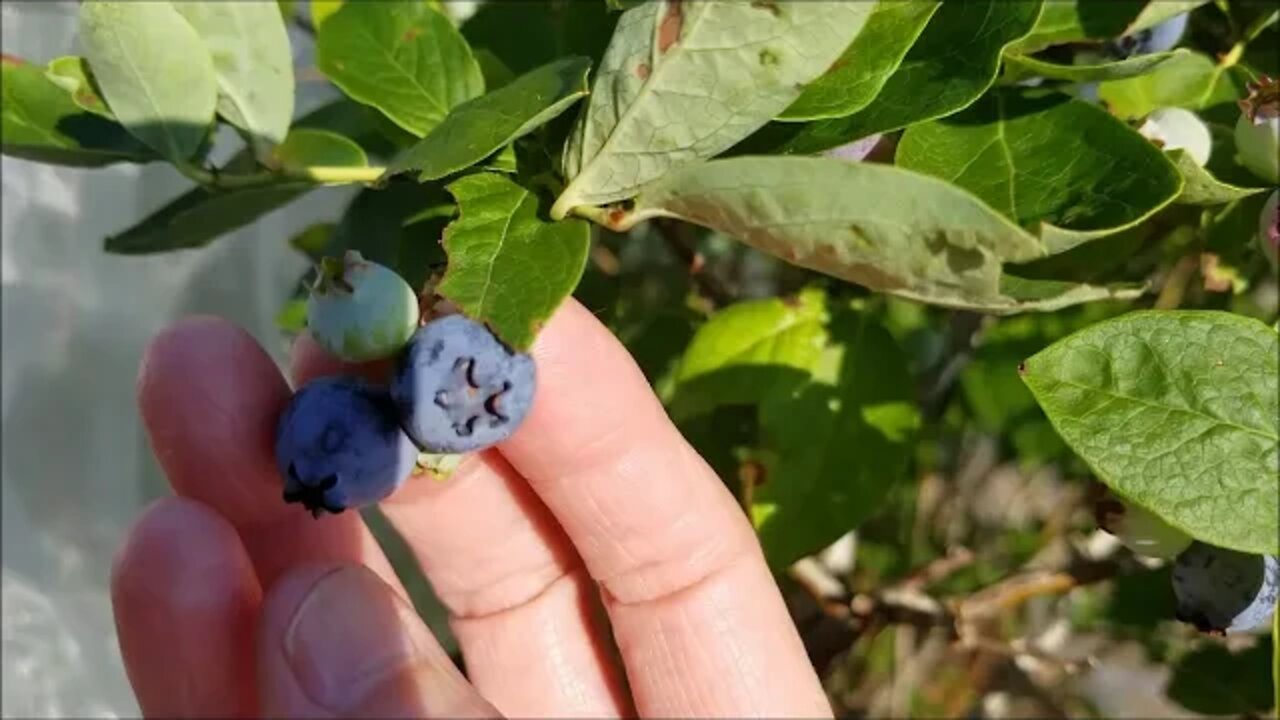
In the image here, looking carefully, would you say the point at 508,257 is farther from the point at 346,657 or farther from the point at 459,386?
the point at 346,657

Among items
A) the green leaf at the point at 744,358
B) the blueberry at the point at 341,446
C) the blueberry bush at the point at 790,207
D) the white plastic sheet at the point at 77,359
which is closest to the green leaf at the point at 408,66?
the blueberry bush at the point at 790,207

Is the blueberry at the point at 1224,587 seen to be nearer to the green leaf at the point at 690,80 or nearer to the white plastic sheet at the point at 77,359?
the green leaf at the point at 690,80

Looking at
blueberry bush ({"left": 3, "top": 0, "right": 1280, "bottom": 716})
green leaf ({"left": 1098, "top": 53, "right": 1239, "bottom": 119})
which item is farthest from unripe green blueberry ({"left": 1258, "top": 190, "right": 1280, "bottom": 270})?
green leaf ({"left": 1098, "top": 53, "right": 1239, "bottom": 119})

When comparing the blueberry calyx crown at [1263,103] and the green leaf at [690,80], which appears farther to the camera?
the blueberry calyx crown at [1263,103]

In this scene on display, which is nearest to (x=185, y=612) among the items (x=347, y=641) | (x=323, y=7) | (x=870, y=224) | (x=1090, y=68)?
(x=347, y=641)

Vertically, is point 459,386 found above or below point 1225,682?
above

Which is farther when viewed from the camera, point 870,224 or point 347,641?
point 347,641

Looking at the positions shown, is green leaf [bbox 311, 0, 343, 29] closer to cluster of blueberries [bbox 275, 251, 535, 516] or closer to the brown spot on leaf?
cluster of blueberries [bbox 275, 251, 535, 516]
